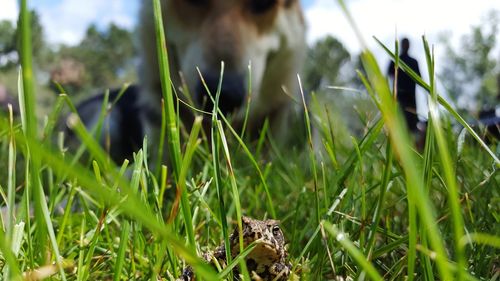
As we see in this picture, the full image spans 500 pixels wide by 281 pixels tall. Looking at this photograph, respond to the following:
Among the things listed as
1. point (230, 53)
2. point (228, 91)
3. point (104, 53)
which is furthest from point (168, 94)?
point (104, 53)

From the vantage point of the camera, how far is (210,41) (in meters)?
1.69

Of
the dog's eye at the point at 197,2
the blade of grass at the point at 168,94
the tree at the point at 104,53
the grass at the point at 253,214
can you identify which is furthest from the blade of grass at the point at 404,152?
the tree at the point at 104,53

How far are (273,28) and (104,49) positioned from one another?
525 inches

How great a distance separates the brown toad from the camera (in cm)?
40

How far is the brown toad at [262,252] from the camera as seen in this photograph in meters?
0.40

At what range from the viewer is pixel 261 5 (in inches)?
72.7

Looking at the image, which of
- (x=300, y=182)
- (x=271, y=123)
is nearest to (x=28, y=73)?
(x=300, y=182)

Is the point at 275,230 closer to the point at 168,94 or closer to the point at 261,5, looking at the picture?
the point at 168,94

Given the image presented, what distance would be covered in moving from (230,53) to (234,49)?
0.02 m

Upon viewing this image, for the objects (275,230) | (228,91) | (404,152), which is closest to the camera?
(404,152)

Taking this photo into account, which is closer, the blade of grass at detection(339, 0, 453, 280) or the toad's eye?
the blade of grass at detection(339, 0, 453, 280)

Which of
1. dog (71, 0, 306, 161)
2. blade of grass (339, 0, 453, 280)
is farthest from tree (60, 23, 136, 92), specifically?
blade of grass (339, 0, 453, 280)

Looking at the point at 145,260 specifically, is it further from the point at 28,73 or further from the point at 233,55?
the point at 233,55

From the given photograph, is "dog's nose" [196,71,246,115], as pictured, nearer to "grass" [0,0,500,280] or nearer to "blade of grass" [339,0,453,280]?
"grass" [0,0,500,280]
